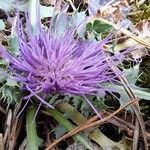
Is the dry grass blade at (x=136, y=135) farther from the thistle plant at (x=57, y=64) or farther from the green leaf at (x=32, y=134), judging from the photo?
the green leaf at (x=32, y=134)

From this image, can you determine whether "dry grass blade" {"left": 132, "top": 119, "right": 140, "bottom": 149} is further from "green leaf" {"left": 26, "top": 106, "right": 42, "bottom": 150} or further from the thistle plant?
"green leaf" {"left": 26, "top": 106, "right": 42, "bottom": 150}

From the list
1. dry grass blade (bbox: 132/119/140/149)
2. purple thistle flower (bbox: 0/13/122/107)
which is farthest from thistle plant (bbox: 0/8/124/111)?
dry grass blade (bbox: 132/119/140/149)

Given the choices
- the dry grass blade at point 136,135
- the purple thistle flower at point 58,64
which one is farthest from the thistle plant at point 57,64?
the dry grass blade at point 136,135

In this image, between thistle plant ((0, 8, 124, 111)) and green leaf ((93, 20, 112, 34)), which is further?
green leaf ((93, 20, 112, 34))

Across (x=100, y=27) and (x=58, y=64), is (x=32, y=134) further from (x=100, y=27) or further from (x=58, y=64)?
(x=100, y=27)

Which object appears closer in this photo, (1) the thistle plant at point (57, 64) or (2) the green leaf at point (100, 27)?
(1) the thistle plant at point (57, 64)

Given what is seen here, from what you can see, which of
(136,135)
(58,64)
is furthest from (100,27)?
(136,135)
